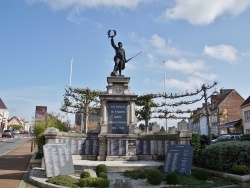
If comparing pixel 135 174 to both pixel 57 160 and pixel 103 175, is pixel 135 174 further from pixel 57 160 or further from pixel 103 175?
pixel 57 160

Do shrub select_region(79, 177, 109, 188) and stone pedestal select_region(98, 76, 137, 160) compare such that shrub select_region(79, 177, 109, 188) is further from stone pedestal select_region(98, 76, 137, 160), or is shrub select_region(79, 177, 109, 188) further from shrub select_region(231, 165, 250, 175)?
stone pedestal select_region(98, 76, 137, 160)

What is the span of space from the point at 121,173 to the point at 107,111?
4.75 meters

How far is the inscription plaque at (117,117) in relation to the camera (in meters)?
15.7

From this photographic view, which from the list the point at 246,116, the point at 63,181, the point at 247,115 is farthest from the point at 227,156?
the point at 246,116

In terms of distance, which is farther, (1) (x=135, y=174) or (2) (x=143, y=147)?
(2) (x=143, y=147)

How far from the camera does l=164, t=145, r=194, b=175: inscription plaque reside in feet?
36.6

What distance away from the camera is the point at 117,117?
1589 centimetres

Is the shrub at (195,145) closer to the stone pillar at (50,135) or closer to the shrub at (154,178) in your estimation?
the shrub at (154,178)

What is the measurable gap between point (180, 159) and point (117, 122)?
5.24m

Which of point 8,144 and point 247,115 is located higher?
point 247,115

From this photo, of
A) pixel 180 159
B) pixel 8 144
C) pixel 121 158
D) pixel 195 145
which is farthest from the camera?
pixel 8 144

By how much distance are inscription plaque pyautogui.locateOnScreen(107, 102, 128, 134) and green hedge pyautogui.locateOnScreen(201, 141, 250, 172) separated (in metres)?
5.14

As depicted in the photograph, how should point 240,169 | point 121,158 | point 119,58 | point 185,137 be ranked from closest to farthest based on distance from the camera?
point 240,169 < point 185,137 < point 121,158 < point 119,58

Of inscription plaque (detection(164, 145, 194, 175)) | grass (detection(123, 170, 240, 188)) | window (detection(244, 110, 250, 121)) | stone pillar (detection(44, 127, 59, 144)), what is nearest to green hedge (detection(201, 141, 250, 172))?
grass (detection(123, 170, 240, 188))
